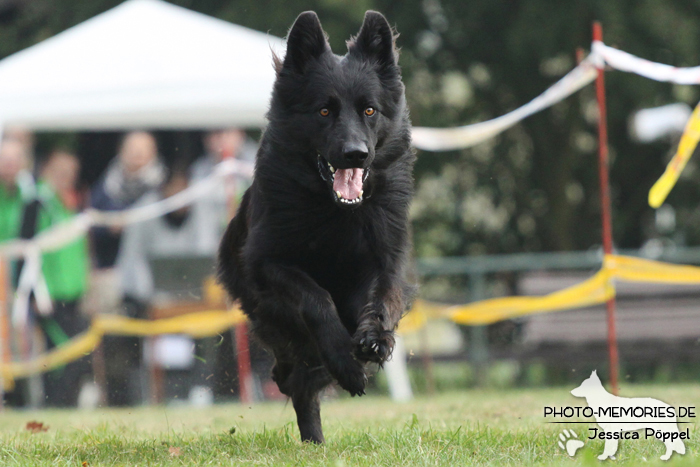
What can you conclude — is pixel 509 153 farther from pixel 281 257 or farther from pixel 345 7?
pixel 281 257

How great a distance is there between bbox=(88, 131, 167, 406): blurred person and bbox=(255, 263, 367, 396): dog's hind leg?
16.8ft

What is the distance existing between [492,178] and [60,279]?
21.2 ft

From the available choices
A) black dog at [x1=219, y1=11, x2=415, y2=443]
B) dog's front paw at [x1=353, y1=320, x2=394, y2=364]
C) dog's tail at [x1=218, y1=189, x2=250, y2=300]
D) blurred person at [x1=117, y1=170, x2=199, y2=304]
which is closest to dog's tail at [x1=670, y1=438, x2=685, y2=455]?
dog's front paw at [x1=353, y1=320, x2=394, y2=364]

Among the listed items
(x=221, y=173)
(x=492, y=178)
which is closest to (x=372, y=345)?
(x=221, y=173)

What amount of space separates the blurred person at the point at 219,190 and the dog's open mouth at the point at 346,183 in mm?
4793

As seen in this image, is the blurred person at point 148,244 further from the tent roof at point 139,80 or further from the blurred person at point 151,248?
the tent roof at point 139,80

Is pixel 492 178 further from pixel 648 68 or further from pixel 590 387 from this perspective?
pixel 590 387

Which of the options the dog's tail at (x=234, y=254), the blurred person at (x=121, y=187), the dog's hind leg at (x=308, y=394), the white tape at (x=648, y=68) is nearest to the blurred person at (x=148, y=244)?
the blurred person at (x=121, y=187)

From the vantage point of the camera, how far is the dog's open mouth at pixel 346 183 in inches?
154

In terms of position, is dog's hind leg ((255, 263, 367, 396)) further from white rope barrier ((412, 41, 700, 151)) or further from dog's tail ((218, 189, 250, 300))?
white rope barrier ((412, 41, 700, 151))

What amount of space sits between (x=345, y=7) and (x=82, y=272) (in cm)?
410

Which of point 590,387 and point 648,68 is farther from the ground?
point 648,68

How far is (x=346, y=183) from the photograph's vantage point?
3.95 meters

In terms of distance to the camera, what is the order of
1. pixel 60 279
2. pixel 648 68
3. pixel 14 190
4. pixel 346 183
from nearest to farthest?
pixel 346 183 → pixel 648 68 → pixel 60 279 → pixel 14 190
